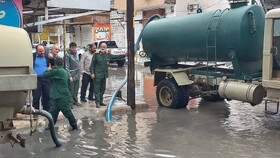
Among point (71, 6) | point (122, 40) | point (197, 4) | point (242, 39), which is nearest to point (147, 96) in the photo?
point (71, 6)

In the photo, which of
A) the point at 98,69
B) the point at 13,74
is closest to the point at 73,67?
the point at 98,69

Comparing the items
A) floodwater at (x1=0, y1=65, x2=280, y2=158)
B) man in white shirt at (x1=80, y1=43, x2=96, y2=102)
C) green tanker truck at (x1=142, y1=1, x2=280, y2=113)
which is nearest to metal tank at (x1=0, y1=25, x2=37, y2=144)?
floodwater at (x1=0, y1=65, x2=280, y2=158)

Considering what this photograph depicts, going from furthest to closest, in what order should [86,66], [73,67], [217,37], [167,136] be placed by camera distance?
[86,66] → [73,67] → [217,37] → [167,136]

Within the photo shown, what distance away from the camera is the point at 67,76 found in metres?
8.27

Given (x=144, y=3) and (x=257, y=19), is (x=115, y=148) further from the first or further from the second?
(x=144, y=3)

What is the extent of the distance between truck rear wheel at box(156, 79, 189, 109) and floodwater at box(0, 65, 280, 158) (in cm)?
23

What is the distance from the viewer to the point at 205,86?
1124 cm

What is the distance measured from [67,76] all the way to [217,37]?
149 inches

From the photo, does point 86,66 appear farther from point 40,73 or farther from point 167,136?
point 167,136

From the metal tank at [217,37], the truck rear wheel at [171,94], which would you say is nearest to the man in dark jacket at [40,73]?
the truck rear wheel at [171,94]

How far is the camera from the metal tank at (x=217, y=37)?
9656 millimetres

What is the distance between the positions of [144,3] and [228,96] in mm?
26311

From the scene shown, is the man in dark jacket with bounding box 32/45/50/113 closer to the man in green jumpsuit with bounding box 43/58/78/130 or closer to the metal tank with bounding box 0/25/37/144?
the man in green jumpsuit with bounding box 43/58/78/130

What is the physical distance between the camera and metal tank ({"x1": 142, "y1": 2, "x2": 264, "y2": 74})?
9.66m
